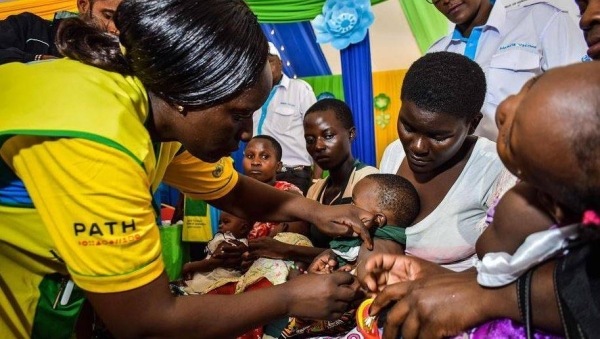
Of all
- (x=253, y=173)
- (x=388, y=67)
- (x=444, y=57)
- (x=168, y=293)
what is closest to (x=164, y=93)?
(x=168, y=293)

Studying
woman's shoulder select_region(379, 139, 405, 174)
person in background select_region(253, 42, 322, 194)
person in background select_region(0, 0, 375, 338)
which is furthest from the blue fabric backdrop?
person in background select_region(0, 0, 375, 338)

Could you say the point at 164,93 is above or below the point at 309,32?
above

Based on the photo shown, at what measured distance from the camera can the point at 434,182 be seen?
1.80m

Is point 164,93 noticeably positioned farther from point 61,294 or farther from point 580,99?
point 580,99

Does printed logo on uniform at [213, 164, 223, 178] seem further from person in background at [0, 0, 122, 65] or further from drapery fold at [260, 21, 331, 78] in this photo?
drapery fold at [260, 21, 331, 78]

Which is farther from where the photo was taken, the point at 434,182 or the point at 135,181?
the point at 434,182

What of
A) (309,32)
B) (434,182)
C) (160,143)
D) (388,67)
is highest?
(160,143)

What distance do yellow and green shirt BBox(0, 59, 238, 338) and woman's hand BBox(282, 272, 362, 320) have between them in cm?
35

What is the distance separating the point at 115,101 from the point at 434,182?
1.15 m

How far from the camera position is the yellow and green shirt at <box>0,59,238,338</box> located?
101 centimetres

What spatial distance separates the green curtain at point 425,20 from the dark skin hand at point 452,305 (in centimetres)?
464

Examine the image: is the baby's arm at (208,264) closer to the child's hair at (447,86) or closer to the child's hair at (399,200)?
the child's hair at (399,200)

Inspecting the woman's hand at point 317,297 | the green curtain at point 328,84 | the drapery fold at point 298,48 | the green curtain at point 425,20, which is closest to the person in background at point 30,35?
the woman's hand at point 317,297

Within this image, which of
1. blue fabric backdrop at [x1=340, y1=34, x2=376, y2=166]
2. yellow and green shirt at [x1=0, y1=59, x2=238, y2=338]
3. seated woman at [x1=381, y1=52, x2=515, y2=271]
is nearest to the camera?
yellow and green shirt at [x1=0, y1=59, x2=238, y2=338]
